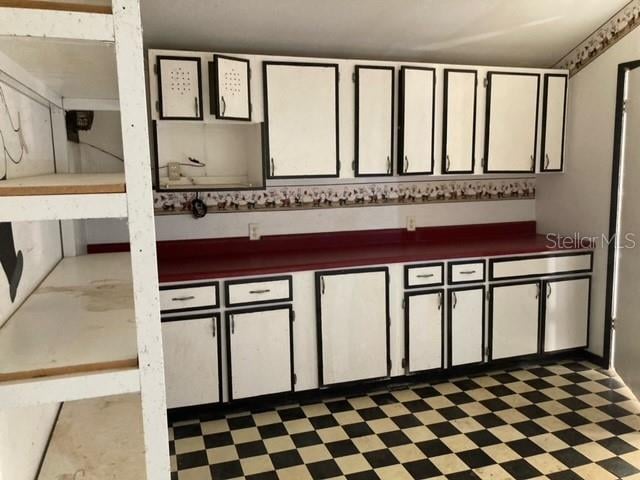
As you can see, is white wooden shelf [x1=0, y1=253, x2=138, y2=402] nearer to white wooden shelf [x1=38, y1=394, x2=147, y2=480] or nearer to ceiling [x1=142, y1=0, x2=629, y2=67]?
white wooden shelf [x1=38, y1=394, x2=147, y2=480]

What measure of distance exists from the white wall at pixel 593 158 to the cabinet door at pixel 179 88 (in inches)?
105

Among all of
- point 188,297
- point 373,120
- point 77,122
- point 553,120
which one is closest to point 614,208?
point 553,120

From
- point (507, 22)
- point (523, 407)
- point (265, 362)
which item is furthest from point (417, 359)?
point (507, 22)

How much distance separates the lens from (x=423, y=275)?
11.4 feet

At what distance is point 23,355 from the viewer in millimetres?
988

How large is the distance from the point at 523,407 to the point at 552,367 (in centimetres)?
76

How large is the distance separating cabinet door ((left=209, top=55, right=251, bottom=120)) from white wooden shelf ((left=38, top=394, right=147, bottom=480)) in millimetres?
1982

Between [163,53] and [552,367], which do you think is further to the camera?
[552,367]

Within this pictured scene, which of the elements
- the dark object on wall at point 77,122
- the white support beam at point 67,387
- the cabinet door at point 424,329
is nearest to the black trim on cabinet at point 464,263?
the cabinet door at point 424,329

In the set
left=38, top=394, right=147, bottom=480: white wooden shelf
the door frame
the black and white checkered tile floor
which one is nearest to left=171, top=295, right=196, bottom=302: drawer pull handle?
the black and white checkered tile floor

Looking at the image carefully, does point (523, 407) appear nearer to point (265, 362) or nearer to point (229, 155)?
point (265, 362)

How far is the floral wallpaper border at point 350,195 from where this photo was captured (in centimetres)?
354

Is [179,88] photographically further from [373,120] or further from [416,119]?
[416,119]

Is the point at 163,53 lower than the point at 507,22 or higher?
lower
